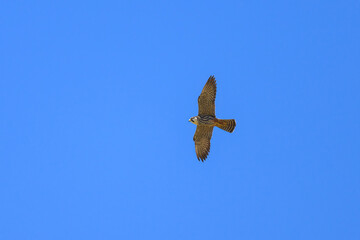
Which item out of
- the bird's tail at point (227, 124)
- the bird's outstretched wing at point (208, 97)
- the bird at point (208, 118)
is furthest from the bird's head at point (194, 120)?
the bird's tail at point (227, 124)

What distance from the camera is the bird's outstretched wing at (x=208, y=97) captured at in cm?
2316

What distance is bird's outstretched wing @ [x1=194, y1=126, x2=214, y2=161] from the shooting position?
24328mm

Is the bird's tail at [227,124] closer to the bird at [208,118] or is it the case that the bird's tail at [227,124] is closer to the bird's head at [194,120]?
the bird at [208,118]

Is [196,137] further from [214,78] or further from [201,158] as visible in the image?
[214,78]

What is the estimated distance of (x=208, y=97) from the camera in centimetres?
2325

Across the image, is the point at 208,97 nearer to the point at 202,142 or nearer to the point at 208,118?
the point at 208,118

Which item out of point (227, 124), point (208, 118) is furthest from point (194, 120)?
point (227, 124)

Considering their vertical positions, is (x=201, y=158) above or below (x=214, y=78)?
below

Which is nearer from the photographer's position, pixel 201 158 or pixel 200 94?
pixel 200 94

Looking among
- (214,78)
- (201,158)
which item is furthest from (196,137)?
(214,78)

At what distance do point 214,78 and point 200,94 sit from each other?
3.05 feet

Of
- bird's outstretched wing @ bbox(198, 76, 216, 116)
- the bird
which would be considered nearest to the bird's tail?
the bird

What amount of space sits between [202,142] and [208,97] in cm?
247

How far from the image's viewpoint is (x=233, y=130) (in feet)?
75.9
